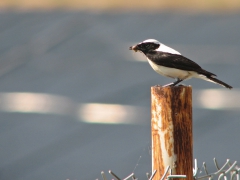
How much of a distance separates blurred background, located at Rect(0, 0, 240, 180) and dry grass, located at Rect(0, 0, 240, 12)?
4 cm

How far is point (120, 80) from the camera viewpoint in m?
16.1

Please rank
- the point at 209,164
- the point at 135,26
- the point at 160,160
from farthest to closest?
the point at 135,26 < the point at 209,164 < the point at 160,160

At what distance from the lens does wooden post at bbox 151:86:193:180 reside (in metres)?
4.01

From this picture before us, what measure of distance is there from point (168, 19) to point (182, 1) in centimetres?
227

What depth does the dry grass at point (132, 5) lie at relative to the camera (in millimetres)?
20188

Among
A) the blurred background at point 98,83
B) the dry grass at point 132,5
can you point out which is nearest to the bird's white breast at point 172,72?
the blurred background at point 98,83

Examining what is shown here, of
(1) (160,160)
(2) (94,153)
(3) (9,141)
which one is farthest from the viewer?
(3) (9,141)

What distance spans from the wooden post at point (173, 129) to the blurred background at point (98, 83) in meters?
7.09

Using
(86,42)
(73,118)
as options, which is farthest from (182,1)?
(73,118)


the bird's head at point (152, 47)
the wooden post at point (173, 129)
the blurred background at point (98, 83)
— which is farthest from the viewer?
the blurred background at point (98, 83)

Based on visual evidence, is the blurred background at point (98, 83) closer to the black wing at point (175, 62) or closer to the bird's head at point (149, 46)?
the bird's head at point (149, 46)

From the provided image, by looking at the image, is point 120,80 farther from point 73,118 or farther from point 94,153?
point 94,153

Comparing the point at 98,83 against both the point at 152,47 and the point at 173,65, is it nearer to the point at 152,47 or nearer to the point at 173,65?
the point at 152,47

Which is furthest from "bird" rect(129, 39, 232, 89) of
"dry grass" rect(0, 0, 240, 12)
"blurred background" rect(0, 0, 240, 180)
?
"dry grass" rect(0, 0, 240, 12)
